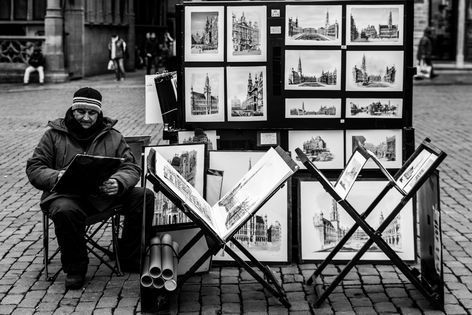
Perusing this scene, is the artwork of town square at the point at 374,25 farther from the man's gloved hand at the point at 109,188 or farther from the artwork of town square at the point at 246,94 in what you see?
the man's gloved hand at the point at 109,188

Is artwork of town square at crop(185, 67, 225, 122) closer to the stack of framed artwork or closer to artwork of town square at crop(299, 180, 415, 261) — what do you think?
the stack of framed artwork

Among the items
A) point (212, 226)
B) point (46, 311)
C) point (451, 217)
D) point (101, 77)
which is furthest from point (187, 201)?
point (101, 77)

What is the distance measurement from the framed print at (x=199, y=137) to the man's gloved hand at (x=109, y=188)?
2.92 ft

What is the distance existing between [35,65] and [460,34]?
51.0 feet

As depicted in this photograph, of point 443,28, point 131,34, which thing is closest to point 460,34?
point 443,28

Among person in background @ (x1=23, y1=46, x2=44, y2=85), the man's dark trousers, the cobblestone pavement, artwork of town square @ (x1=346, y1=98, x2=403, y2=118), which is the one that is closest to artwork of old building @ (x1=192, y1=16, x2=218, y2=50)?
artwork of town square @ (x1=346, y1=98, x2=403, y2=118)

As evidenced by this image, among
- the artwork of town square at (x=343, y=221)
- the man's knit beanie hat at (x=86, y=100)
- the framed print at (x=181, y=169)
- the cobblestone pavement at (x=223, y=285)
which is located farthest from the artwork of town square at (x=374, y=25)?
the man's knit beanie hat at (x=86, y=100)

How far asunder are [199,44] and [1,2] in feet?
84.2

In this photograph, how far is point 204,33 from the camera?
699 cm

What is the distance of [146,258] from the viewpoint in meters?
5.81

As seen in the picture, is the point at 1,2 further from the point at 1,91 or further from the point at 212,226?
the point at 212,226

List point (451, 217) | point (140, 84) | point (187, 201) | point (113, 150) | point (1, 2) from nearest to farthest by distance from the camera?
point (187, 201) < point (113, 150) < point (451, 217) < point (140, 84) < point (1, 2)

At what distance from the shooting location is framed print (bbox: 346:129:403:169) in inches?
282

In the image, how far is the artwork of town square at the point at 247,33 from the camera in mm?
6957
